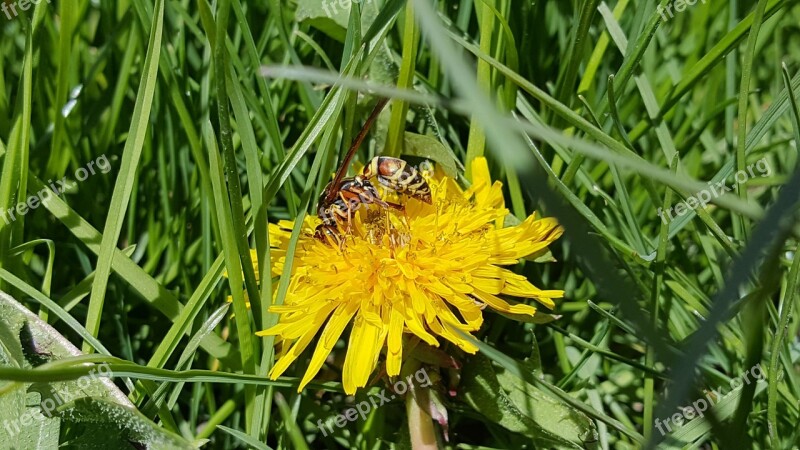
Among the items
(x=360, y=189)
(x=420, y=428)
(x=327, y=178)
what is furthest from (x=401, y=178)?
(x=420, y=428)

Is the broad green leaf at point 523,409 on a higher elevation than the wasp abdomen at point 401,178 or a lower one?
lower

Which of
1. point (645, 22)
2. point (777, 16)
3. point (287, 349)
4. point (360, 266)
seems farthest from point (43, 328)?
point (777, 16)

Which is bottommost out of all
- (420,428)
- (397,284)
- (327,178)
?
(420,428)

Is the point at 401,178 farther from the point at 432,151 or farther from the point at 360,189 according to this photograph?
the point at 432,151

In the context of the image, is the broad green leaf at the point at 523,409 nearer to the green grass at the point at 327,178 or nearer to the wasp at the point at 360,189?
the green grass at the point at 327,178

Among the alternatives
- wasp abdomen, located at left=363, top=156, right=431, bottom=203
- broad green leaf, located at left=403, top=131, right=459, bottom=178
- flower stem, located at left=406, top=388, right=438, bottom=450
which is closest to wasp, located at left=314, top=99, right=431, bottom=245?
wasp abdomen, located at left=363, top=156, right=431, bottom=203

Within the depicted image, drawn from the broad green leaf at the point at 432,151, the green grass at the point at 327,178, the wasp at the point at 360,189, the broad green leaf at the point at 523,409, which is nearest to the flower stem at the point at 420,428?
the green grass at the point at 327,178
